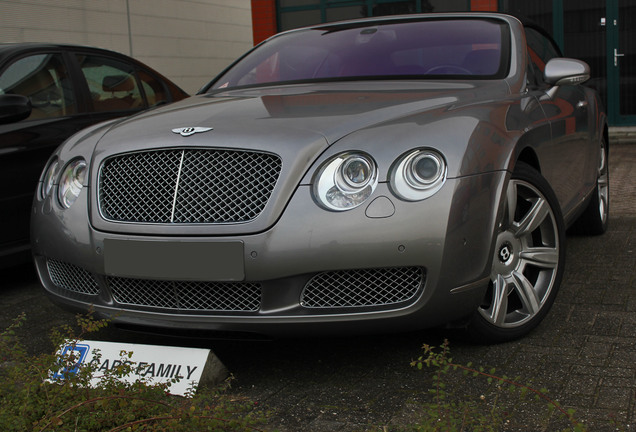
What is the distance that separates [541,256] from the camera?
3434 millimetres

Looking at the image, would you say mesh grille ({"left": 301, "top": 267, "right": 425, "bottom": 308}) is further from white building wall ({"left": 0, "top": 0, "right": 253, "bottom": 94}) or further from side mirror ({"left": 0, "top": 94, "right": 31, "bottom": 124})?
white building wall ({"left": 0, "top": 0, "right": 253, "bottom": 94})

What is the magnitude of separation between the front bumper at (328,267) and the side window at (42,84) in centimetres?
222

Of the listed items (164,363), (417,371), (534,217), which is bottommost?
(417,371)

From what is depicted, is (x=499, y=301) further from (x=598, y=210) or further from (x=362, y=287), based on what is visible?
(x=598, y=210)

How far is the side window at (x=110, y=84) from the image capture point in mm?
5336

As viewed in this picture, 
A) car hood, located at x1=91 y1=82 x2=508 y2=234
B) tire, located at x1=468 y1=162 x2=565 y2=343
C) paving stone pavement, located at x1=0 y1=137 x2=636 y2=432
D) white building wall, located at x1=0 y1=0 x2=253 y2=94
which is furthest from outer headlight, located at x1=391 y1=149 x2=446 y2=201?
white building wall, located at x1=0 y1=0 x2=253 y2=94

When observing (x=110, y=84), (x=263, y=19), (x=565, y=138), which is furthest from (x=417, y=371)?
(x=263, y=19)

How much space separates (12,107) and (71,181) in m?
1.36

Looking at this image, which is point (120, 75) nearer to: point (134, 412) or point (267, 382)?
point (267, 382)

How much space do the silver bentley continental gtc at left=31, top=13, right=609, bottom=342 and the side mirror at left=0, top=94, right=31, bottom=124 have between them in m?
Result: 1.06

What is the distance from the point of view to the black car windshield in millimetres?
3963

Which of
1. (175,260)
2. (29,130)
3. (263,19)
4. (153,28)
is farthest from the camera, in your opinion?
(153,28)

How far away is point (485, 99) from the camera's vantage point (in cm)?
338

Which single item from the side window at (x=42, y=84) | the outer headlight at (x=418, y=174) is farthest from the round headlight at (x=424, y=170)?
the side window at (x=42, y=84)
